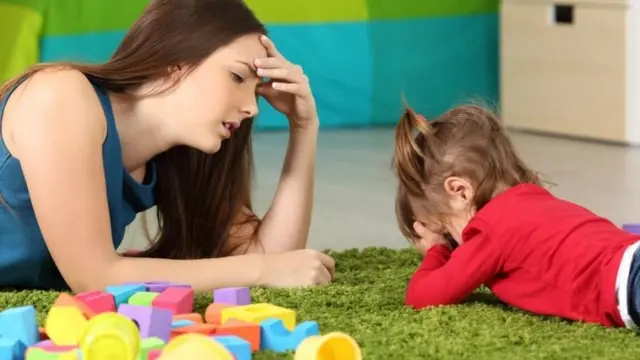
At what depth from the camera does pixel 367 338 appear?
1156 millimetres

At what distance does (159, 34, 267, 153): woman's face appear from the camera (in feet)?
4.62

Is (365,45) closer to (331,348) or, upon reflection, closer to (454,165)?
(454,165)

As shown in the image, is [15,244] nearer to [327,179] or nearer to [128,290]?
[128,290]

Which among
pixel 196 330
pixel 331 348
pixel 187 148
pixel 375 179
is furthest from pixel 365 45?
pixel 331 348

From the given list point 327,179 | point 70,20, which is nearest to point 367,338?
point 327,179

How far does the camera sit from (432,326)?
3.95ft

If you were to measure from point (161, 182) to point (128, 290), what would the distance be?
0.38 metres

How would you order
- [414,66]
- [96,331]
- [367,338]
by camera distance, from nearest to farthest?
1. [96,331]
2. [367,338]
3. [414,66]

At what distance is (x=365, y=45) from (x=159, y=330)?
2785mm

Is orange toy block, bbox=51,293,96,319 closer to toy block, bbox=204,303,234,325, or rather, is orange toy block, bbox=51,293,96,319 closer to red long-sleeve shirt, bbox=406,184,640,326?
toy block, bbox=204,303,234,325

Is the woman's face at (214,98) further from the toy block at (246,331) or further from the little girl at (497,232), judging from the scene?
the toy block at (246,331)

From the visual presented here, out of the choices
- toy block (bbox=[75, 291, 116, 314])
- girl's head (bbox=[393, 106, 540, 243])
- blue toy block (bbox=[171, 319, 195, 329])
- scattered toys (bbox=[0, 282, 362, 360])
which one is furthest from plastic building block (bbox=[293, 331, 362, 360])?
girl's head (bbox=[393, 106, 540, 243])

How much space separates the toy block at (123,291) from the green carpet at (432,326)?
0.34ft

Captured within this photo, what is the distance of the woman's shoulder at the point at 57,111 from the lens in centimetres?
134
